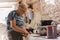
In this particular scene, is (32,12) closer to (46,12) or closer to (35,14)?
(35,14)

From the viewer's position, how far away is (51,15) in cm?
281

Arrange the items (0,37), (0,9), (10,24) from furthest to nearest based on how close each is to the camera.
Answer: (0,9), (0,37), (10,24)

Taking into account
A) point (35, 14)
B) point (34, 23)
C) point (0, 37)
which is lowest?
point (0, 37)

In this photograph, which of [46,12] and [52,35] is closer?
[52,35]

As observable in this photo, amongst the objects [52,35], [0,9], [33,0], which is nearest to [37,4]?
[33,0]

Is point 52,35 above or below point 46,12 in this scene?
below

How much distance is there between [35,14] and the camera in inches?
110

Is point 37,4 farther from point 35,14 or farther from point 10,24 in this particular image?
point 10,24

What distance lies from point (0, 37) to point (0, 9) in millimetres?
589

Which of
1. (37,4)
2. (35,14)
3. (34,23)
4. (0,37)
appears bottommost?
(0,37)

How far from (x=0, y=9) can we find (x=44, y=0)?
0.92 m

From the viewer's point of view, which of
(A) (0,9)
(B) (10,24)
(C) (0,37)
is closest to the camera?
(B) (10,24)

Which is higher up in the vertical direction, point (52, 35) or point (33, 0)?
point (33, 0)

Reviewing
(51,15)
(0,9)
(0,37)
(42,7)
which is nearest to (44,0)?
(42,7)
